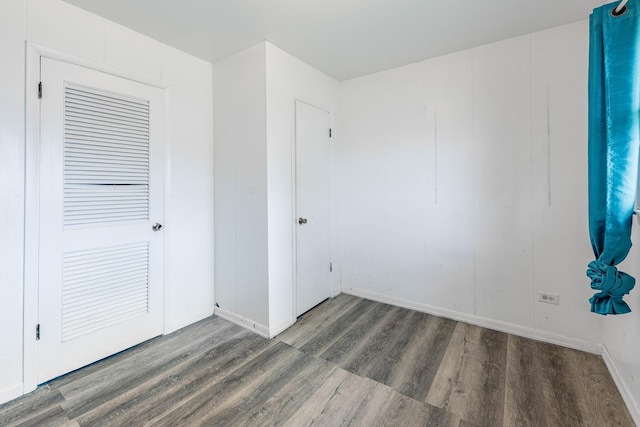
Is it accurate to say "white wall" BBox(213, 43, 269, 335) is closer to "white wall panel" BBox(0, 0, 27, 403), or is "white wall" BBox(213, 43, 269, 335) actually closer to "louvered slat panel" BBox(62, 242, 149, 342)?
"louvered slat panel" BBox(62, 242, 149, 342)

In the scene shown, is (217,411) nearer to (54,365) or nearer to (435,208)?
(54,365)

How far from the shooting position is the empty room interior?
1.70 meters

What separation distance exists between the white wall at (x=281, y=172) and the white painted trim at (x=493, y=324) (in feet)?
3.54

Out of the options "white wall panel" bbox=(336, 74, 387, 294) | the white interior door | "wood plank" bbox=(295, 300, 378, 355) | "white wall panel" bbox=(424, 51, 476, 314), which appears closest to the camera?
"wood plank" bbox=(295, 300, 378, 355)

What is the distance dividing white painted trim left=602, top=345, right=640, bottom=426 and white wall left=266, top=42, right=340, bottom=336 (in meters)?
2.32

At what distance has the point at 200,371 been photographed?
2.05 meters

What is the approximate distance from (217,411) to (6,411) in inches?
48.9

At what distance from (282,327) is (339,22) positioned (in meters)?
2.60

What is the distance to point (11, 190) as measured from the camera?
176cm

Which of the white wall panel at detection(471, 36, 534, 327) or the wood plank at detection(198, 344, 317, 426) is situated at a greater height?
the white wall panel at detection(471, 36, 534, 327)

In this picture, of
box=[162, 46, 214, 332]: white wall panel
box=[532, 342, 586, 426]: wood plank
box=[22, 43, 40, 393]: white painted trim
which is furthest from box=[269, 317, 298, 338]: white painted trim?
box=[532, 342, 586, 426]: wood plank

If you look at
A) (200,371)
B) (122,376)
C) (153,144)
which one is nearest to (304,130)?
(153,144)

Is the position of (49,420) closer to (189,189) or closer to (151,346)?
(151,346)

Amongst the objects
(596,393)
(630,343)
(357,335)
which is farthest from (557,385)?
(357,335)
